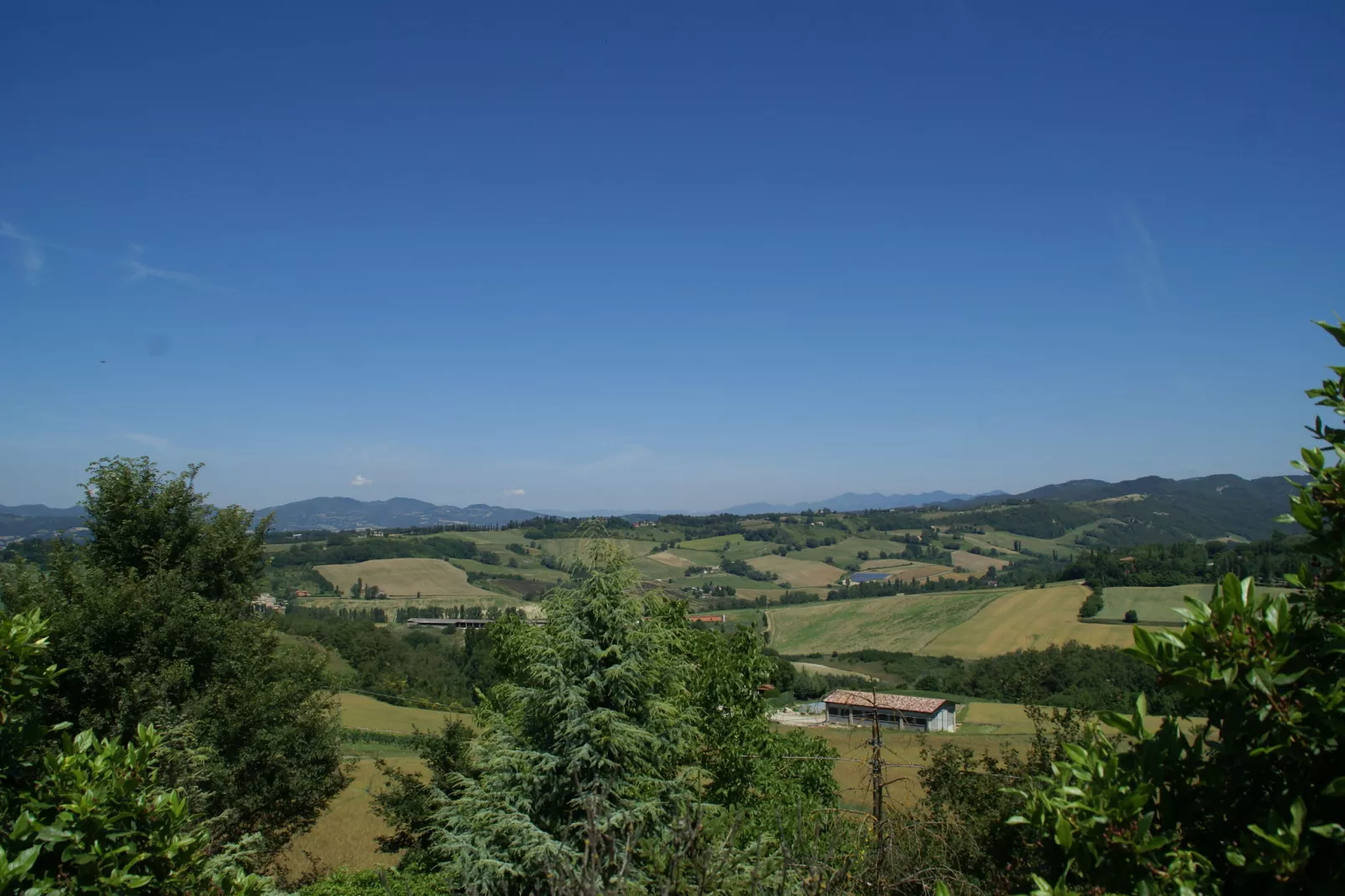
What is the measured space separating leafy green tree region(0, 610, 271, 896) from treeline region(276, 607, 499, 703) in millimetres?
52086

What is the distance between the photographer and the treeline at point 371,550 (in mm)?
117956

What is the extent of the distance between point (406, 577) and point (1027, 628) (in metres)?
82.9

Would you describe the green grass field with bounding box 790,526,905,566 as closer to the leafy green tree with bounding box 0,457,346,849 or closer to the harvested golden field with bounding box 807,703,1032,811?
the harvested golden field with bounding box 807,703,1032,811

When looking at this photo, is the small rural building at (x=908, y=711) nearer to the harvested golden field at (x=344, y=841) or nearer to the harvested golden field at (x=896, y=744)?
the harvested golden field at (x=896, y=744)

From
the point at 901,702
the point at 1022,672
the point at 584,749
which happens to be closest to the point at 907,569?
the point at 1022,672

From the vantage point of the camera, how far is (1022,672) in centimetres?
4488

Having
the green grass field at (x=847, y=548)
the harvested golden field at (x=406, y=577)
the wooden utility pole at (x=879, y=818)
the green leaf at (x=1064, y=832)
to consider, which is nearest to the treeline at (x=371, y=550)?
the harvested golden field at (x=406, y=577)

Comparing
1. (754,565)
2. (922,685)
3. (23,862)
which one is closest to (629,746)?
(23,862)

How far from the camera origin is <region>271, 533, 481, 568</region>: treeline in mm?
117956

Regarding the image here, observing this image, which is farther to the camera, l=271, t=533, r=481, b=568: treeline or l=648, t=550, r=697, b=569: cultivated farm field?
l=648, t=550, r=697, b=569: cultivated farm field

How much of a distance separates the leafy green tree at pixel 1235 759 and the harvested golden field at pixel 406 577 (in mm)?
103992

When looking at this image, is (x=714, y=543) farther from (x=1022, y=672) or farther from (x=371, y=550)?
(x=1022, y=672)

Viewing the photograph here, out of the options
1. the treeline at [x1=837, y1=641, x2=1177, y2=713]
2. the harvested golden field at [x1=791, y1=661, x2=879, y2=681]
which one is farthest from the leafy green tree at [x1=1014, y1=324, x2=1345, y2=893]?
the harvested golden field at [x1=791, y1=661, x2=879, y2=681]

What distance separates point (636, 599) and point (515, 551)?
131 metres
